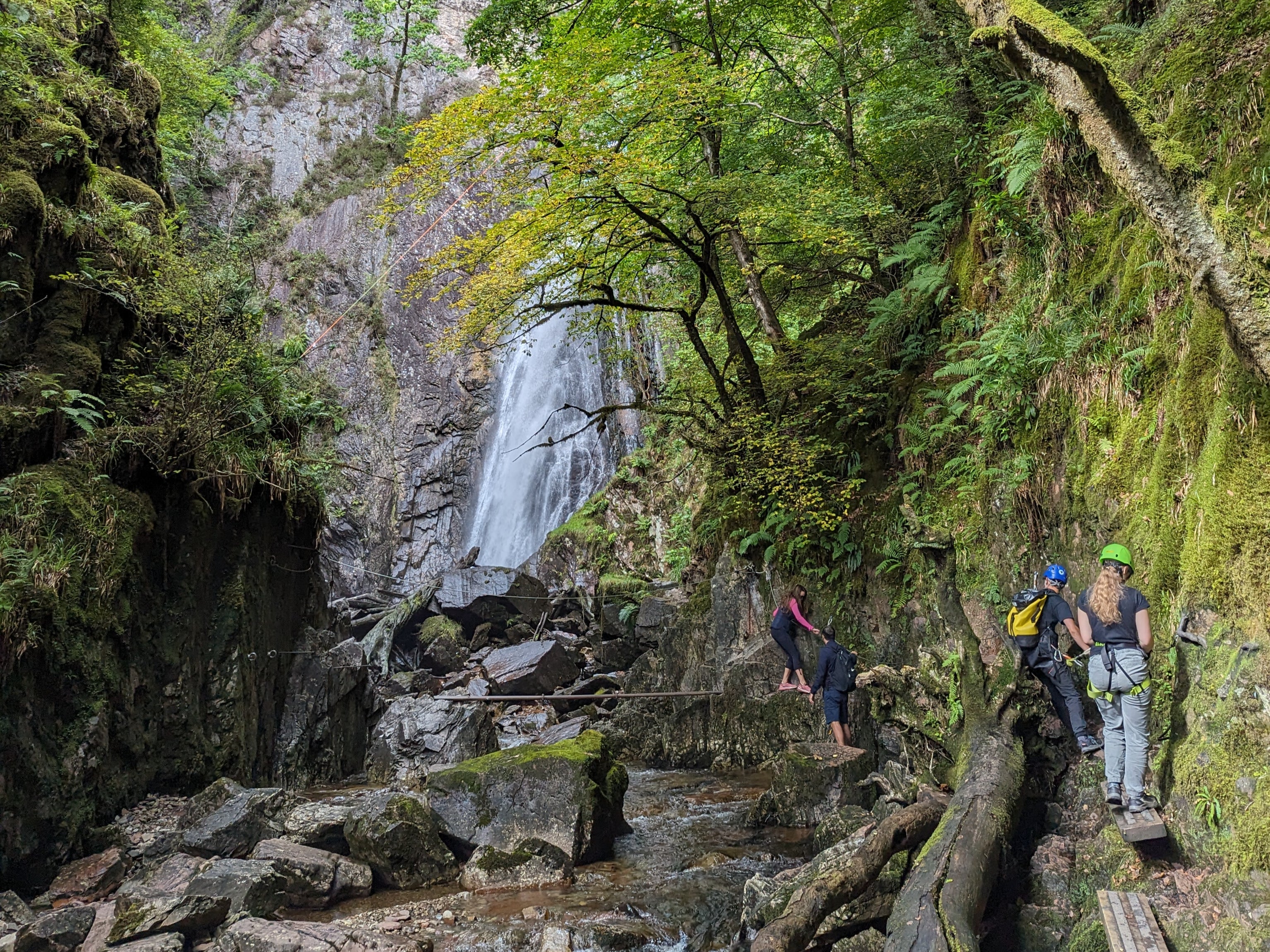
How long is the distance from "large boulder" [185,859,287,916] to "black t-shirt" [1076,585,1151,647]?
6143 millimetres

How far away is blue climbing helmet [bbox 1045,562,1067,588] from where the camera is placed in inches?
232

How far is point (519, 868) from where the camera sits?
22.8 feet

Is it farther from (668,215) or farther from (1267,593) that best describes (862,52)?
(1267,593)

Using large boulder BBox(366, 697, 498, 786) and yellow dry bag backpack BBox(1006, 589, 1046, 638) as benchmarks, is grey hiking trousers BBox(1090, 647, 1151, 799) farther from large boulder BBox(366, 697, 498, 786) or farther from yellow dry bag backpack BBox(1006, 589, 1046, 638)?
large boulder BBox(366, 697, 498, 786)

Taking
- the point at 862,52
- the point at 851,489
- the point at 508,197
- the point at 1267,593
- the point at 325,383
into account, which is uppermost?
the point at 862,52

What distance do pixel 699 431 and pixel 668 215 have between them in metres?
3.71

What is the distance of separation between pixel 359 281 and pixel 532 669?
20206mm

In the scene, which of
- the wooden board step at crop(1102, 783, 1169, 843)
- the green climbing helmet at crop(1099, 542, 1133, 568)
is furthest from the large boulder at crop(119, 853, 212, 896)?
the green climbing helmet at crop(1099, 542, 1133, 568)

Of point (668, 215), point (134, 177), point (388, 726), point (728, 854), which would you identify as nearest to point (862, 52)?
point (668, 215)

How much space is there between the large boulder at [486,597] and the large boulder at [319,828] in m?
10.8

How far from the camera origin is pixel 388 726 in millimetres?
10547

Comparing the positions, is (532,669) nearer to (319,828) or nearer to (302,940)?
(319,828)

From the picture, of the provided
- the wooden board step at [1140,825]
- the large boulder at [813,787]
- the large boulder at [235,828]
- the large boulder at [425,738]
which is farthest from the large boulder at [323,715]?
the wooden board step at [1140,825]

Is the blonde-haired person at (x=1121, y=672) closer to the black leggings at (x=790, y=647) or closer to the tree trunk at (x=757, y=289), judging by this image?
the black leggings at (x=790, y=647)
